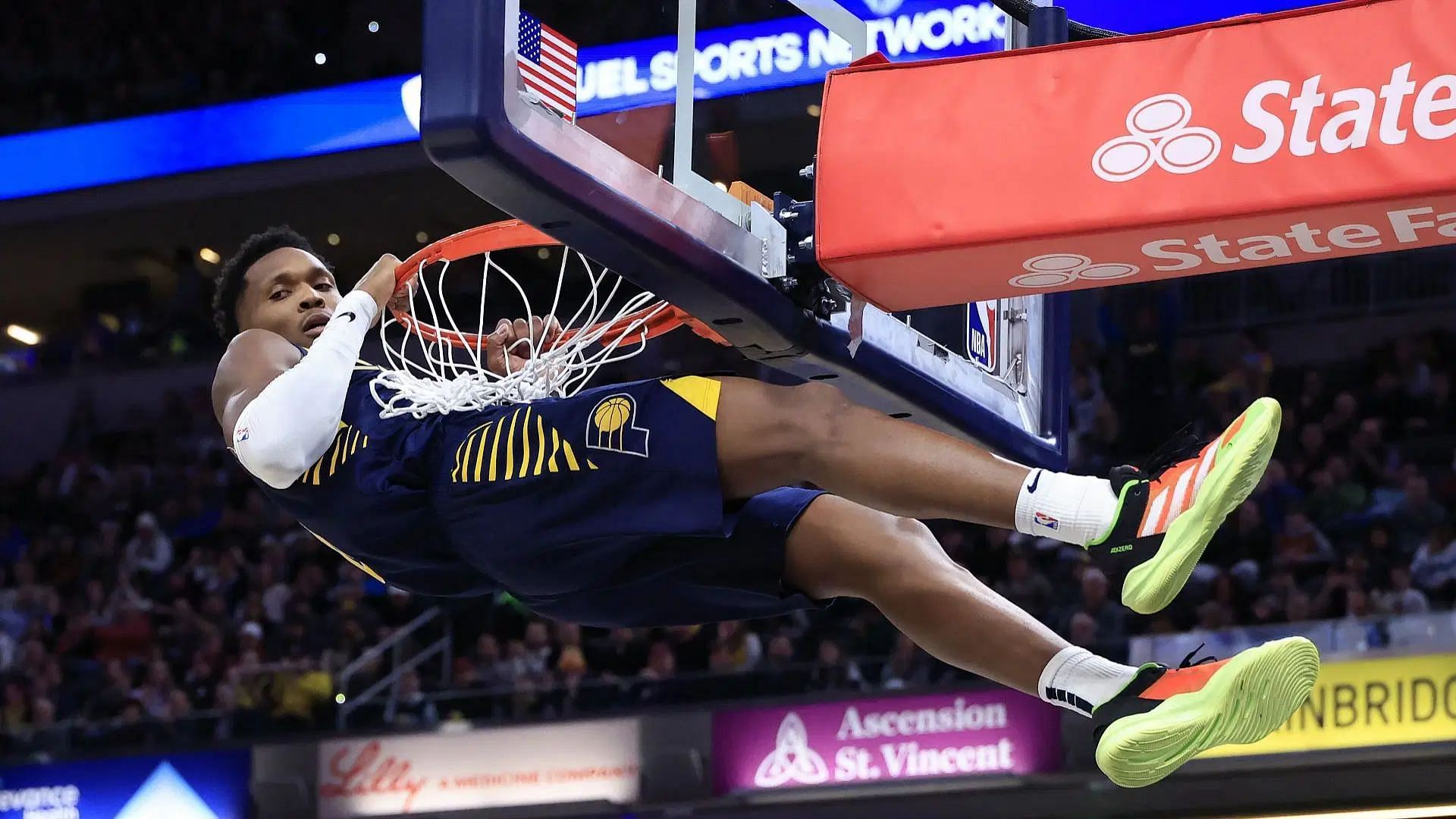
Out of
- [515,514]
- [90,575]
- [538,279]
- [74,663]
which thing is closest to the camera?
[515,514]

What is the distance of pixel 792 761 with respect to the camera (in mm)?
9797

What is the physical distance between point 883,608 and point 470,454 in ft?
3.07

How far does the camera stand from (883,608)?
4.00 m

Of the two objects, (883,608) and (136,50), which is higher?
(136,50)

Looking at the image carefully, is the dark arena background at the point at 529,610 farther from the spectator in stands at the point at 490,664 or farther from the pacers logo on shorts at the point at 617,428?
the pacers logo on shorts at the point at 617,428

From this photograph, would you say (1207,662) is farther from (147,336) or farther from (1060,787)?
(147,336)

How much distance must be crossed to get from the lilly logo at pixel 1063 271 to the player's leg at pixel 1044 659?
1.96 ft

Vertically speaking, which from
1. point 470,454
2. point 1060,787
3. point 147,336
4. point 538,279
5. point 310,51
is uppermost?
point 310,51

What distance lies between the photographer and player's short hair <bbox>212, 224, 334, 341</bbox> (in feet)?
16.0

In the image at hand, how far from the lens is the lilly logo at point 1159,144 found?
3518mm

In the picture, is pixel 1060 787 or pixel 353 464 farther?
pixel 1060 787

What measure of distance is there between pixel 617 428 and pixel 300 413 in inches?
26.6

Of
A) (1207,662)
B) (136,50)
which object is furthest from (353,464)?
(136,50)

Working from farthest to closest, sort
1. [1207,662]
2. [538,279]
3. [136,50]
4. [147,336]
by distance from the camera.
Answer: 1. [147,336]
2. [136,50]
3. [538,279]
4. [1207,662]
